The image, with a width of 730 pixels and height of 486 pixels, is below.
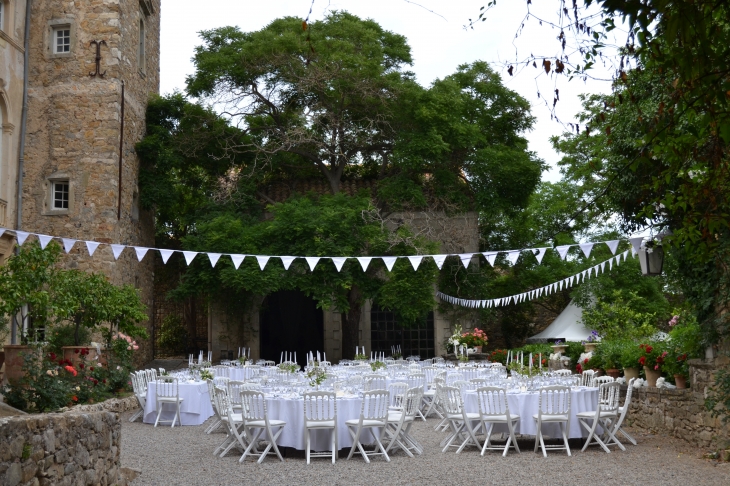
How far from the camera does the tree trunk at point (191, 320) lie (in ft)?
77.2

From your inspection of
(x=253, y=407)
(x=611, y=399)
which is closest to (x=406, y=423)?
(x=253, y=407)

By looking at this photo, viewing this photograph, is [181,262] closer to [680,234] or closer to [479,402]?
[479,402]

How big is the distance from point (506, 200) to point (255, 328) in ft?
24.2

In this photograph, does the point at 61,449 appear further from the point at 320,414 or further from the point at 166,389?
the point at 166,389

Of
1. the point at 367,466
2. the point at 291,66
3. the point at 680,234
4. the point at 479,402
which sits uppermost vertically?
the point at 291,66

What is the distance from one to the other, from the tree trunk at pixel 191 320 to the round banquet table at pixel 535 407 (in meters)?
15.5

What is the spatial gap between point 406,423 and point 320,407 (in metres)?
1.27

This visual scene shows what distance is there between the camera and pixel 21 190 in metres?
16.8

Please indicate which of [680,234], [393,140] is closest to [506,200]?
[393,140]

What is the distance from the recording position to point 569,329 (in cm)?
2088

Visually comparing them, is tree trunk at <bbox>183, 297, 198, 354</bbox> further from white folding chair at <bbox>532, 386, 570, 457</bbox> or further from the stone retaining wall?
the stone retaining wall

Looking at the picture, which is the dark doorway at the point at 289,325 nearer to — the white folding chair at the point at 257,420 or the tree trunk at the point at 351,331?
the tree trunk at the point at 351,331

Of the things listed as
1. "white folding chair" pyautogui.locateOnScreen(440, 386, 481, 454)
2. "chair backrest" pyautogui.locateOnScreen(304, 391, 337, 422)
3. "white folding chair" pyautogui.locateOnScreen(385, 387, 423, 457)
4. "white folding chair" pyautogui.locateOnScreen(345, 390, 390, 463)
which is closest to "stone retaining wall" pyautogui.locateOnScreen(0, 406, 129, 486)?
"chair backrest" pyautogui.locateOnScreen(304, 391, 337, 422)

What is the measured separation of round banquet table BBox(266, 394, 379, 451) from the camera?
853cm
